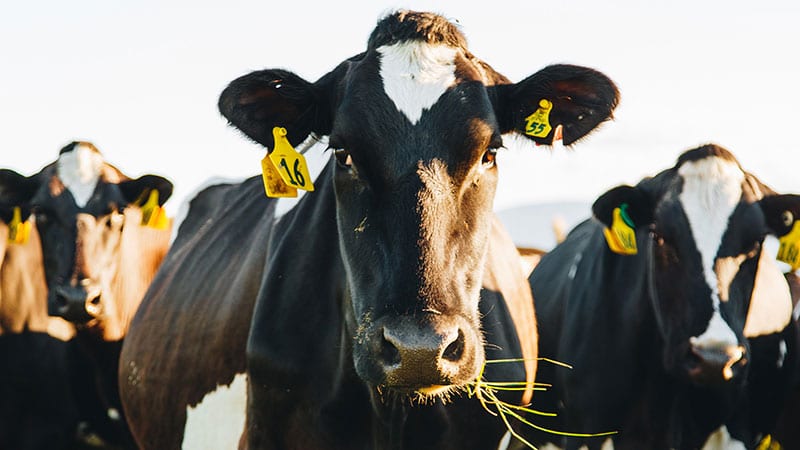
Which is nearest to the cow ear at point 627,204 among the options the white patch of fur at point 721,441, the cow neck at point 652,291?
the cow neck at point 652,291

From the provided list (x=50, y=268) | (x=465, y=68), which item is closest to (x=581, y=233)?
(x=50, y=268)

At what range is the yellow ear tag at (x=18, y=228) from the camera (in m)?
8.09

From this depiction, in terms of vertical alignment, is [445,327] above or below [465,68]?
below

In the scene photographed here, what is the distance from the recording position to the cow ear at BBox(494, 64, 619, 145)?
4246mm

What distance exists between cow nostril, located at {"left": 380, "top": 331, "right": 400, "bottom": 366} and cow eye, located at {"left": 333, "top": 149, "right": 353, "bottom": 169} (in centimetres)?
72

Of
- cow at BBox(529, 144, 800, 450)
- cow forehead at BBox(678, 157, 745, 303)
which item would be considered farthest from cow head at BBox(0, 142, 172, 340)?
cow forehead at BBox(678, 157, 745, 303)

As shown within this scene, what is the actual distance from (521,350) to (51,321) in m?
4.42

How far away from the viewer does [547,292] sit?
749 centimetres

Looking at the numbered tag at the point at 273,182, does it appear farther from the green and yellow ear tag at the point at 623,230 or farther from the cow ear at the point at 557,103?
the green and yellow ear tag at the point at 623,230

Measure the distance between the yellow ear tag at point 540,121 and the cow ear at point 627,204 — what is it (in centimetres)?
210

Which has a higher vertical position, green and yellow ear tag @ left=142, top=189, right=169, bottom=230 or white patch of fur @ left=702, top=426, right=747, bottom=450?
green and yellow ear tag @ left=142, top=189, right=169, bottom=230

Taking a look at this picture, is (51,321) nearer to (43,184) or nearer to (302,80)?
(43,184)

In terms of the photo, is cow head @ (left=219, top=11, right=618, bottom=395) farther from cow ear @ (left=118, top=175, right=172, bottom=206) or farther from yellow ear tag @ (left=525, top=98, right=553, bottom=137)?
cow ear @ (left=118, top=175, right=172, bottom=206)

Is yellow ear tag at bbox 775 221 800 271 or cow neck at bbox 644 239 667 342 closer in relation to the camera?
cow neck at bbox 644 239 667 342
